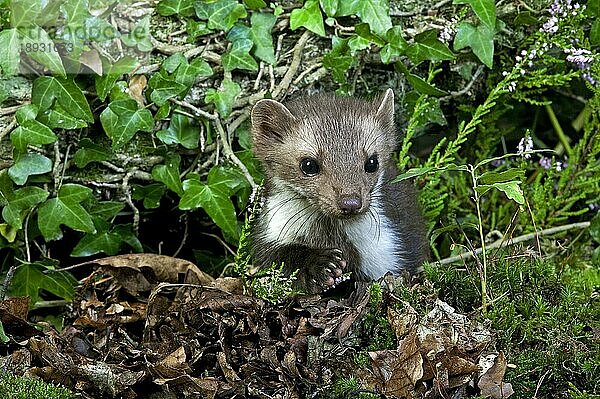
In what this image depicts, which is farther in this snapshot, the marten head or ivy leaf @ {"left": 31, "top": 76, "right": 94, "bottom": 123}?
ivy leaf @ {"left": 31, "top": 76, "right": 94, "bottom": 123}

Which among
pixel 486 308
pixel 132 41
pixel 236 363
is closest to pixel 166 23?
pixel 132 41

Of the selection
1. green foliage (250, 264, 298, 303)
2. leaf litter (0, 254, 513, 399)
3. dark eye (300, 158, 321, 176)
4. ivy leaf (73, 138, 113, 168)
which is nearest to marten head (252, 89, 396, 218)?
dark eye (300, 158, 321, 176)

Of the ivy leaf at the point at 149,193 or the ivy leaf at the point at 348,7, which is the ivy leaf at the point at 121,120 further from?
the ivy leaf at the point at 348,7

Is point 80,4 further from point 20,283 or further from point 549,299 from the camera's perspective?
point 549,299

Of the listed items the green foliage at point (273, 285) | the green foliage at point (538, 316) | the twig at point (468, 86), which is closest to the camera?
the green foliage at point (538, 316)

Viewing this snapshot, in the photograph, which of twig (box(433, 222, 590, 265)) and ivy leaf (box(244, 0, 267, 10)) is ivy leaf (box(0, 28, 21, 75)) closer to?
ivy leaf (box(244, 0, 267, 10))

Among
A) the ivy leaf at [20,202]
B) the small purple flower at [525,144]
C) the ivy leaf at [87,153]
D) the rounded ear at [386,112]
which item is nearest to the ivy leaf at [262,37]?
the rounded ear at [386,112]

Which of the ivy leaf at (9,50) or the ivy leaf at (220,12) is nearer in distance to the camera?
the ivy leaf at (9,50)
